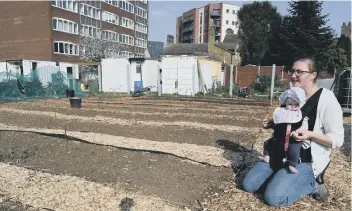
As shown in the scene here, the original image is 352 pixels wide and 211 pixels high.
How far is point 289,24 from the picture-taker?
36.2m

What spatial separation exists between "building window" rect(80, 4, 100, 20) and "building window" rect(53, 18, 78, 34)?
3266 millimetres

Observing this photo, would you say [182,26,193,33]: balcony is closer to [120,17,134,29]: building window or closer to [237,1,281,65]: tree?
[120,17,134,29]: building window

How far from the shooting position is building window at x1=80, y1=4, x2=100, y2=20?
154 feet

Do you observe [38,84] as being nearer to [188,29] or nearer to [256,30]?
[256,30]

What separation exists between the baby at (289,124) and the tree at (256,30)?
3984 cm

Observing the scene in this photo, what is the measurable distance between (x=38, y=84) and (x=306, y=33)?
2862 cm

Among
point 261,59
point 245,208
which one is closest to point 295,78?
point 245,208

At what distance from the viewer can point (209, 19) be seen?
339 feet

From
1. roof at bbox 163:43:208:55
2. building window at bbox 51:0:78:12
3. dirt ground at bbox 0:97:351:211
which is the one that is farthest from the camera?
roof at bbox 163:43:208:55

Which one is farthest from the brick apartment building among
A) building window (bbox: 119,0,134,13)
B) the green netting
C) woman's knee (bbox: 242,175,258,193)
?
woman's knee (bbox: 242,175,258,193)

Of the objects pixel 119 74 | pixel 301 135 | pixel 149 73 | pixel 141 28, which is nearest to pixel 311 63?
pixel 301 135

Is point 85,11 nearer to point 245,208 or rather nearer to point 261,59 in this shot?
point 261,59

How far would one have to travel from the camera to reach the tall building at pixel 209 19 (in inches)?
4050

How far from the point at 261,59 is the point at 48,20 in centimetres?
2888
